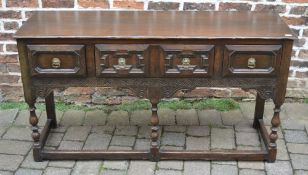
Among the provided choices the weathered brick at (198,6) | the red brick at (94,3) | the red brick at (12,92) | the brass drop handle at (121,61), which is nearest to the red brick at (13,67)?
the red brick at (12,92)

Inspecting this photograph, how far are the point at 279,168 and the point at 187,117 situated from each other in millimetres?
874

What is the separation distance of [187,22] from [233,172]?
102cm

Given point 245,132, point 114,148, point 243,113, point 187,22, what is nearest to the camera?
point 187,22

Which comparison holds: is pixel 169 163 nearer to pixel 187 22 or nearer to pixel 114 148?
pixel 114 148

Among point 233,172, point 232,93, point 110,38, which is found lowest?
point 233,172

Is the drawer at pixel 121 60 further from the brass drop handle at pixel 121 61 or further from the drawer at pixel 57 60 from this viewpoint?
the drawer at pixel 57 60

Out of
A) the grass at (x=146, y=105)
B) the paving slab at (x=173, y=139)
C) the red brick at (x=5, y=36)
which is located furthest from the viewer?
the grass at (x=146, y=105)

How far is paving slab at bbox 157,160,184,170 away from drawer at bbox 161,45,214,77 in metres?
0.66

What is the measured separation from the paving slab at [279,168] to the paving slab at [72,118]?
1.45 m

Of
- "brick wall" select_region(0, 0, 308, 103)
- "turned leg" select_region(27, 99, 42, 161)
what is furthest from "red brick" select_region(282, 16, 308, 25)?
"turned leg" select_region(27, 99, 42, 161)

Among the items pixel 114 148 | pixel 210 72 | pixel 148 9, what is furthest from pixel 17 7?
pixel 210 72

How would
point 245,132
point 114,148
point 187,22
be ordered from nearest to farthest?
point 187,22
point 114,148
point 245,132

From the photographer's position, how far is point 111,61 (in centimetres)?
253

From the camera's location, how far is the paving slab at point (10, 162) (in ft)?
9.22
